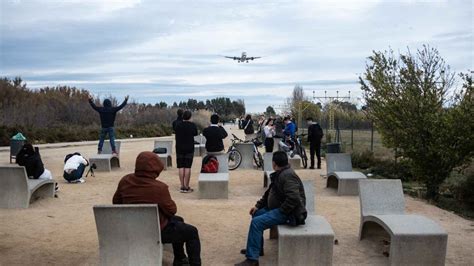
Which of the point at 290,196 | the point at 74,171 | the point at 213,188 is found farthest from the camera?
the point at 74,171

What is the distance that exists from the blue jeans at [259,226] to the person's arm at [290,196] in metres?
0.12

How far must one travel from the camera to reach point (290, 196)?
246 inches

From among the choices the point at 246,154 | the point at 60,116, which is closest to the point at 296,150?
the point at 246,154

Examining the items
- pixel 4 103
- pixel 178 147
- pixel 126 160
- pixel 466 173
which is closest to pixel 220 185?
pixel 178 147

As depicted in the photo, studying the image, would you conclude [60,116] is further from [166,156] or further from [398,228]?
[398,228]

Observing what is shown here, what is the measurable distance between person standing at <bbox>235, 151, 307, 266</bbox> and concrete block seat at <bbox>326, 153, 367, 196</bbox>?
4687mm

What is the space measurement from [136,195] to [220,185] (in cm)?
542

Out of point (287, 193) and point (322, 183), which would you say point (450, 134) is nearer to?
point (322, 183)

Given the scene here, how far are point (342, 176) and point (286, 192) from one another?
6024mm

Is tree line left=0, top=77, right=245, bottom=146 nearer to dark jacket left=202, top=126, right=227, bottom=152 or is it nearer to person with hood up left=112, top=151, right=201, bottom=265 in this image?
dark jacket left=202, top=126, right=227, bottom=152

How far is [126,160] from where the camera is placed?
1992 cm

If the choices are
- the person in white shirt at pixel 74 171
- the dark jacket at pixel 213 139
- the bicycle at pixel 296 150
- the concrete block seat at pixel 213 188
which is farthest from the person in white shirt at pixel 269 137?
the concrete block seat at pixel 213 188

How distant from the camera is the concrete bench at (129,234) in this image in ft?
18.2

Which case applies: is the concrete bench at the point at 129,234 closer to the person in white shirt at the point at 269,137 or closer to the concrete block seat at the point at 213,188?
the concrete block seat at the point at 213,188
